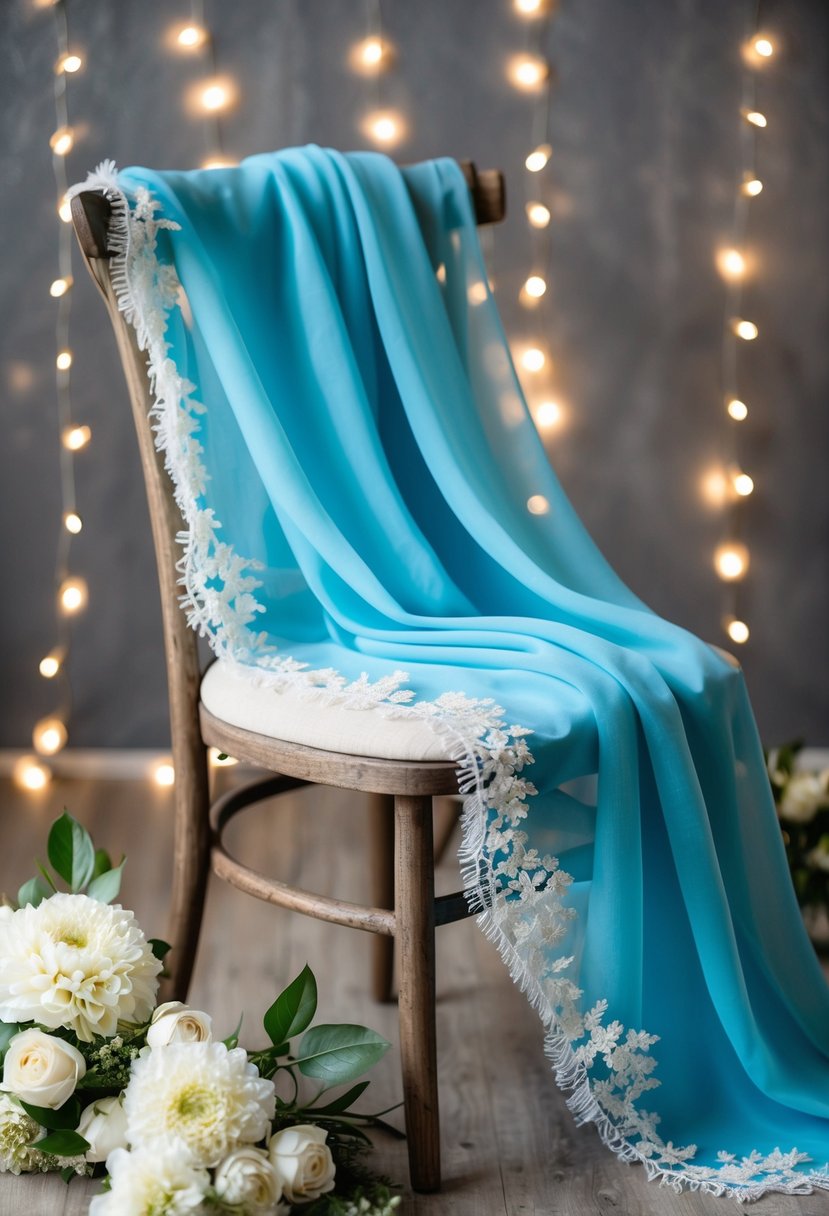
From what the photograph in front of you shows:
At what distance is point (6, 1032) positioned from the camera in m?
1.04

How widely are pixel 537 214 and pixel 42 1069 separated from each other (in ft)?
5.13

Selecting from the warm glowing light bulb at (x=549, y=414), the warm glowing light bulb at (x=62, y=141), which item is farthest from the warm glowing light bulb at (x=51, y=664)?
the warm glowing light bulb at (x=549, y=414)

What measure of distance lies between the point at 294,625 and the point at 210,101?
45.2 inches

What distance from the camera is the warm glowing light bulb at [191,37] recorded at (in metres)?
→ 1.88

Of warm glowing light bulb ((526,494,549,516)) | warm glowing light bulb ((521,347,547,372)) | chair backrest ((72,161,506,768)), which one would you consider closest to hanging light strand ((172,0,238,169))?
warm glowing light bulb ((521,347,547,372))

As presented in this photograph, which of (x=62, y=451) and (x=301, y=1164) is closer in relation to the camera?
(x=301, y=1164)

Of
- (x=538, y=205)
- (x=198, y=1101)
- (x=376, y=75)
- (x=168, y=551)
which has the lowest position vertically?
(x=198, y=1101)

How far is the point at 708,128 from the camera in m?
1.94

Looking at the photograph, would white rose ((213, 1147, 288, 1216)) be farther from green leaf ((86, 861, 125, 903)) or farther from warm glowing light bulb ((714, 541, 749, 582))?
warm glowing light bulb ((714, 541, 749, 582))

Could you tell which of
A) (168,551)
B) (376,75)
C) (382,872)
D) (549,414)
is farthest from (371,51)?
(382,872)

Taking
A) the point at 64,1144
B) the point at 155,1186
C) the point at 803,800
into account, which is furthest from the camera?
the point at 803,800

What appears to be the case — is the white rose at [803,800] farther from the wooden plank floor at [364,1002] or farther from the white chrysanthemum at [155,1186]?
the white chrysanthemum at [155,1186]

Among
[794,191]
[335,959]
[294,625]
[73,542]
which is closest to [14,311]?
[73,542]

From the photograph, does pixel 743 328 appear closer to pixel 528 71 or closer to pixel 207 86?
pixel 528 71
